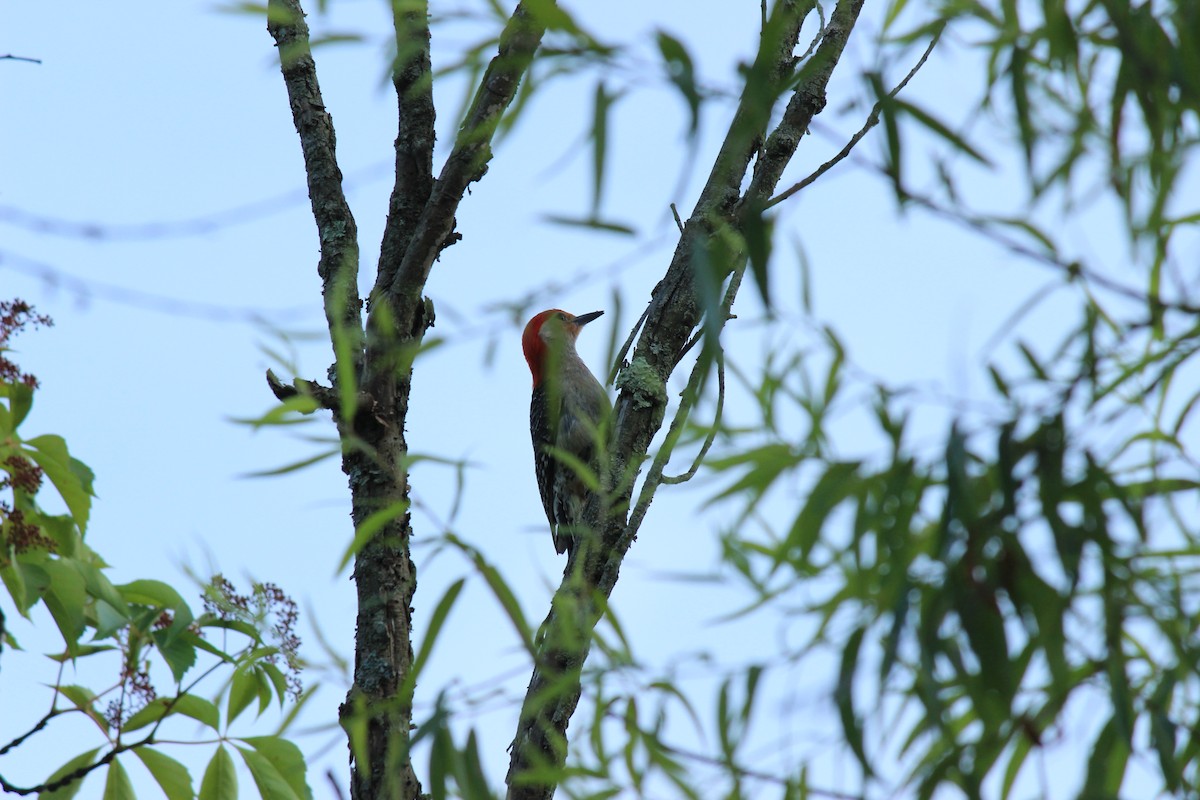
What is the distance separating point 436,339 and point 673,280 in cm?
136

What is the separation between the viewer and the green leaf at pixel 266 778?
2590 millimetres

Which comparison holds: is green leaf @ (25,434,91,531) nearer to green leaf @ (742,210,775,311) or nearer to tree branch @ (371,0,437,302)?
tree branch @ (371,0,437,302)

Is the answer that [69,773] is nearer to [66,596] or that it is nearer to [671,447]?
[66,596]

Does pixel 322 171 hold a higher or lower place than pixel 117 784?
higher

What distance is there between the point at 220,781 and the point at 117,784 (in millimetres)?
215

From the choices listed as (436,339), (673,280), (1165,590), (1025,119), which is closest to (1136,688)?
(1165,590)

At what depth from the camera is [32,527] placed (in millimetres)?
2373

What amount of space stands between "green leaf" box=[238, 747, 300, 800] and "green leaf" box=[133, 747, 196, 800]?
0.42 ft

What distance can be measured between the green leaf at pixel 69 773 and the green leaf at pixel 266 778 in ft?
1.07

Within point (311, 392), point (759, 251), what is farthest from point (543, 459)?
point (759, 251)

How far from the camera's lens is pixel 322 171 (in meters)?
3.46

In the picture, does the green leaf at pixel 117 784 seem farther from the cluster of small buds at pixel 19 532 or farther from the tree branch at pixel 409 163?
the tree branch at pixel 409 163

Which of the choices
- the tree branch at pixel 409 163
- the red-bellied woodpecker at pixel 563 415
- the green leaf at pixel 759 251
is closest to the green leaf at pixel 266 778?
the tree branch at pixel 409 163

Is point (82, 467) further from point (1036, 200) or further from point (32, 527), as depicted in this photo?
point (1036, 200)
